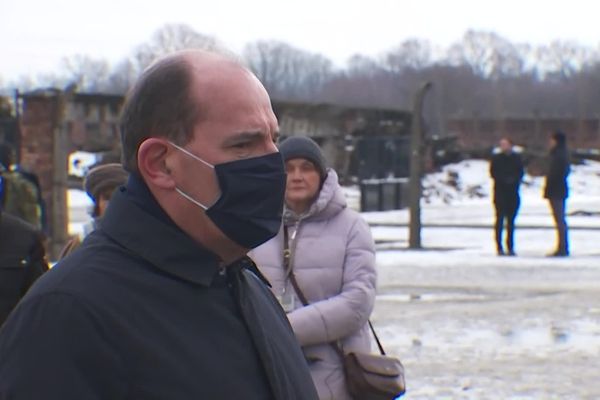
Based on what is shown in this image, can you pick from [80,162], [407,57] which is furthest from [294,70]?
[80,162]

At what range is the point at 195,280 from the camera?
2551 mm

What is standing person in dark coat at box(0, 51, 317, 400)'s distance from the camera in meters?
2.36

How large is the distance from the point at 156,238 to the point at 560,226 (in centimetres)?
1606

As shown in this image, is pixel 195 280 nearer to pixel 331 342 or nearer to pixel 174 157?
pixel 174 157

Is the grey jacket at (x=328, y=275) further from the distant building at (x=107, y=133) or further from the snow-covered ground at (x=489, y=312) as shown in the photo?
the distant building at (x=107, y=133)

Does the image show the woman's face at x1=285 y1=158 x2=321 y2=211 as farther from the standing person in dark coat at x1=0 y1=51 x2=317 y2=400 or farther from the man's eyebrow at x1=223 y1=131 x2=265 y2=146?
the man's eyebrow at x1=223 y1=131 x2=265 y2=146

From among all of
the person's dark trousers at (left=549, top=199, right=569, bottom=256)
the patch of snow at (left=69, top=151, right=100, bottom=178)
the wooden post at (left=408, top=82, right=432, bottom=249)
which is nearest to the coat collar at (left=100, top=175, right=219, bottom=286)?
the person's dark trousers at (left=549, top=199, right=569, bottom=256)

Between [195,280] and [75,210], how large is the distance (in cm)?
2894

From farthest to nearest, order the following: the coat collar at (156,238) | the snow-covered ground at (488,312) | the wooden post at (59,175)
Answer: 1. the wooden post at (59,175)
2. the snow-covered ground at (488,312)
3. the coat collar at (156,238)

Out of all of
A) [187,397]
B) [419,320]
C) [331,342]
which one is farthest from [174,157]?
[419,320]

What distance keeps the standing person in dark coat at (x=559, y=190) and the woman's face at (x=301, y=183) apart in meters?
13.0

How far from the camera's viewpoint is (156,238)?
2564 mm

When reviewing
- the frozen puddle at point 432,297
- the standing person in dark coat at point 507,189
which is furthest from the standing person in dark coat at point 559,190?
the frozen puddle at point 432,297

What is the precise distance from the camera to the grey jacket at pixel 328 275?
17.3ft
